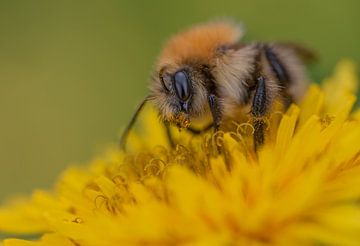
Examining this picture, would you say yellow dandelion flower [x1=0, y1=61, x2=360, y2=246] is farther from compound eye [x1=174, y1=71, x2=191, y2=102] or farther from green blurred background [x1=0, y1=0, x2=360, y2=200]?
green blurred background [x1=0, y1=0, x2=360, y2=200]

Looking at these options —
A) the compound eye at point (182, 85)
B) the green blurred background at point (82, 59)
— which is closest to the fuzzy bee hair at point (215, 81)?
the compound eye at point (182, 85)

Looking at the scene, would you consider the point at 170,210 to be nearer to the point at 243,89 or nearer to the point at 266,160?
the point at 266,160

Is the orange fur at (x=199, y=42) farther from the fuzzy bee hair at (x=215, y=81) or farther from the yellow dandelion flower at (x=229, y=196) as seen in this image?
the yellow dandelion flower at (x=229, y=196)

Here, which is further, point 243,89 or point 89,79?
point 89,79

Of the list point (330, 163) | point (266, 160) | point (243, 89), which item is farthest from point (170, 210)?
point (243, 89)

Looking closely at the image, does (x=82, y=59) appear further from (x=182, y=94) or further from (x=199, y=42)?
(x=182, y=94)

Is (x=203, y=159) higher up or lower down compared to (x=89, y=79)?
lower down

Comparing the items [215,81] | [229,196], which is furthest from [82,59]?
[229,196]
